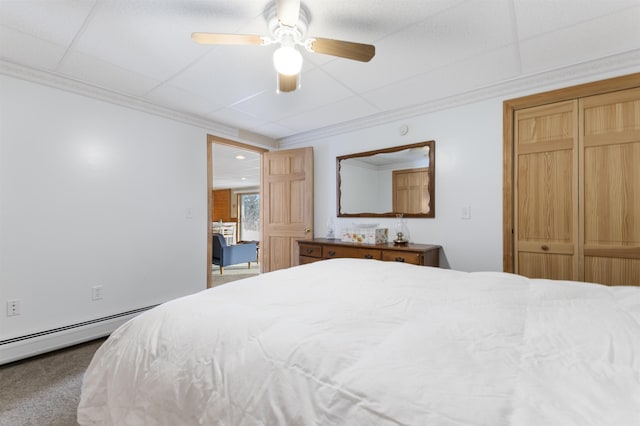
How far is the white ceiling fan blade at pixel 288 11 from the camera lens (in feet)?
4.39

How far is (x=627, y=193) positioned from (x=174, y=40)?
137 inches

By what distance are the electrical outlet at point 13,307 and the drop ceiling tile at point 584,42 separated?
13.9 ft

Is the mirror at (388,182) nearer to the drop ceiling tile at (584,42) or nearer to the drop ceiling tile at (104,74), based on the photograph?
the drop ceiling tile at (584,42)

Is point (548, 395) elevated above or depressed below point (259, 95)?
below

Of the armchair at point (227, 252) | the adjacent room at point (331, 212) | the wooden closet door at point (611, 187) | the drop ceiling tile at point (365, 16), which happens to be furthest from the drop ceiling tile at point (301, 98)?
the armchair at point (227, 252)

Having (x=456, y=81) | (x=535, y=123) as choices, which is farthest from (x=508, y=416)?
(x=535, y=123)

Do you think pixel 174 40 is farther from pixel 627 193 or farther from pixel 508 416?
pixel 627 193

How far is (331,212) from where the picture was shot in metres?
3.84

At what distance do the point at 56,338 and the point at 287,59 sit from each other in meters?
2.91

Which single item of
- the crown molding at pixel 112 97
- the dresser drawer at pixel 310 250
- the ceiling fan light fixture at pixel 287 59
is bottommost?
the dresser drawer at pixel 310 250

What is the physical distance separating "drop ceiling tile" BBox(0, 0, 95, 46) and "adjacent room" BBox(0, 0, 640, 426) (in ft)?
0.06

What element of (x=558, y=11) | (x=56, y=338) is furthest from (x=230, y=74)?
(x=56, y=338)

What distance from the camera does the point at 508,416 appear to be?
521mm

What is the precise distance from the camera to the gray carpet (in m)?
1.61
